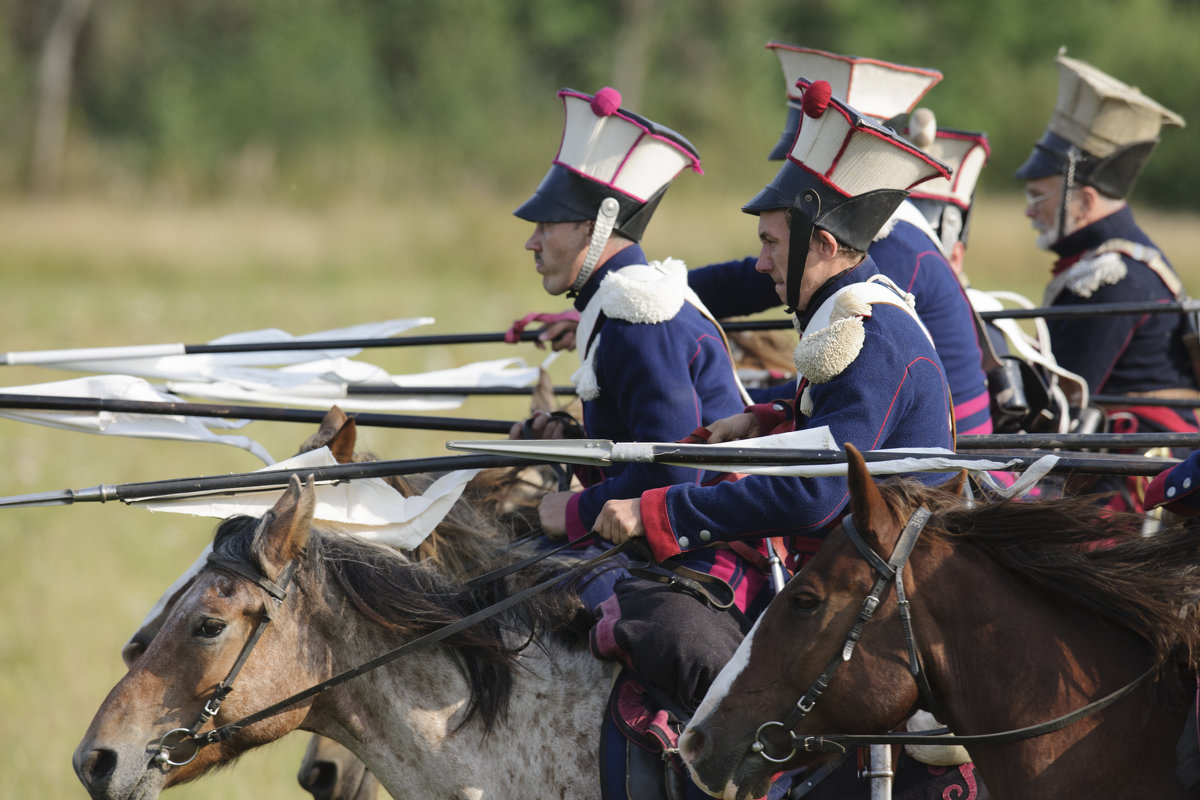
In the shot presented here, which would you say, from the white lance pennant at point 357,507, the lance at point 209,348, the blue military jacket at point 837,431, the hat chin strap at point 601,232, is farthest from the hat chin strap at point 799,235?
the lance at point 209,348

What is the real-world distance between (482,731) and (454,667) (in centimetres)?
22

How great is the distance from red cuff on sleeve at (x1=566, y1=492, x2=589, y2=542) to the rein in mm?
301

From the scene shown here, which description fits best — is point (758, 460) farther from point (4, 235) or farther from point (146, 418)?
point (4, 235)

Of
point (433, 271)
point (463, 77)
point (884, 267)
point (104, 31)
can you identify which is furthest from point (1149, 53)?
point (884, 267)

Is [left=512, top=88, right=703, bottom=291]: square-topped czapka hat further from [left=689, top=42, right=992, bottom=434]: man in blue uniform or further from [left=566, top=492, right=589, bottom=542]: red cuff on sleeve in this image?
[left=566, top=492, right=589, bottom=542]: red cuff on sleeve

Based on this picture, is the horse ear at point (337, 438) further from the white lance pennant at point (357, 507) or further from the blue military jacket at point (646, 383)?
the blue military jacket at point (646, 383)

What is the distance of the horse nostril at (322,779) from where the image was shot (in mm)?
5062

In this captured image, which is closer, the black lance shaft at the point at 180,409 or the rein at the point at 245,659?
the rein at the point at 245,659

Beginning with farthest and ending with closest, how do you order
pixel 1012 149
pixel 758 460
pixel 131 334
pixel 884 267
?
pixel 1012 149 → pixel 131 334 → pixel 884 267 → pixel 758 460

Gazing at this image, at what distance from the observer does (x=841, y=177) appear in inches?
137

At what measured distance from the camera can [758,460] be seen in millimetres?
3217

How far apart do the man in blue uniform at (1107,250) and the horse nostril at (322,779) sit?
13.9ft

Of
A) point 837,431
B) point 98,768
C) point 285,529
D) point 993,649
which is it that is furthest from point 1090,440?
point 98,768

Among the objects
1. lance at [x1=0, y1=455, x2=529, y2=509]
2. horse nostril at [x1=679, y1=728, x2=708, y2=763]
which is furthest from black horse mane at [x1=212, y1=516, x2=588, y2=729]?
horse nostril at [x1=679, y1=728, x2=708, y2=763]
